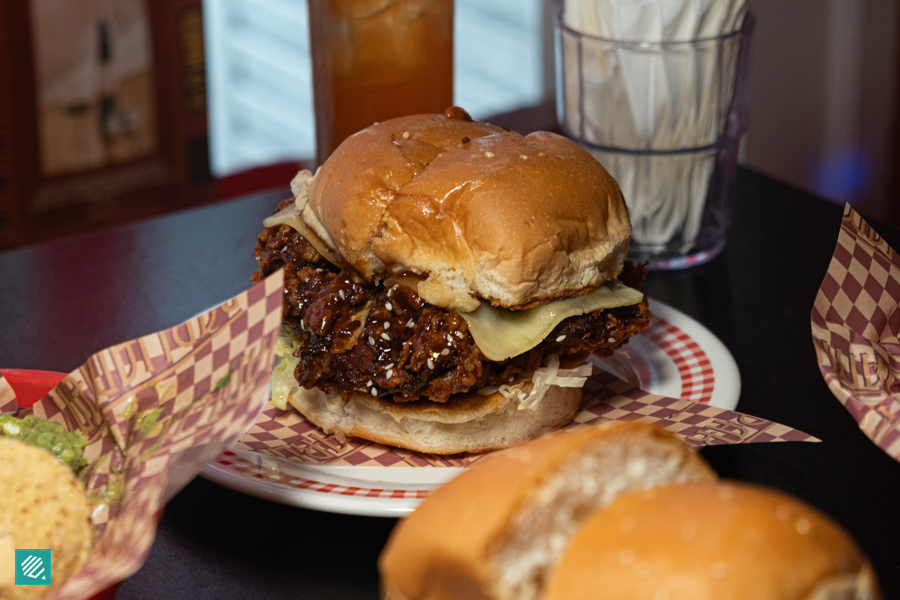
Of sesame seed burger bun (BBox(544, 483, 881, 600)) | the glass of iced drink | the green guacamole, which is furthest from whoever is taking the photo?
the glass of iced drink

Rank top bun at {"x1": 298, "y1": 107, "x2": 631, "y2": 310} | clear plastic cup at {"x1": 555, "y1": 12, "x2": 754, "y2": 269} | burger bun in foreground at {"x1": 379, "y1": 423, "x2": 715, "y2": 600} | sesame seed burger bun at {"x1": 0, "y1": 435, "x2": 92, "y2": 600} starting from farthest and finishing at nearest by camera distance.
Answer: clear plastic cup at {"x1": 555, "y1": 12, "x2": 754, "y2": 269} < top bun at {"x1": 298, "y1": 107, "x2": 631, "y2": 310} < sesame seed burger bun at {"x1": 0, "y1": 435, "x2": 92, "y2": 600} < burger bun in foreground at {"x1": 379, "y1": 423, "x2": 715, "y2": 600}

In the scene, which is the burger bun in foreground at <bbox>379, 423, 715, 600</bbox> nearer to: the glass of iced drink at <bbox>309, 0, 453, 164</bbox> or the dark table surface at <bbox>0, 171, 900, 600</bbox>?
the dark table surface at <bbox>0, 171, 900, 600</bbox>

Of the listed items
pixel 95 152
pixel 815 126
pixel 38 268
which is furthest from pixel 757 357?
pixel 815 126

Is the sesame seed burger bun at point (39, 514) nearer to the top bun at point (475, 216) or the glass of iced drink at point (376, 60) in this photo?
the top bun at point (475, 216)

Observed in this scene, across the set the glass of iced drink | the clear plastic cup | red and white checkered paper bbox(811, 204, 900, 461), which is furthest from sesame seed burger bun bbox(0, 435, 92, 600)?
the clear plastic cup

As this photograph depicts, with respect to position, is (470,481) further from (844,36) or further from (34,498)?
(844,36)

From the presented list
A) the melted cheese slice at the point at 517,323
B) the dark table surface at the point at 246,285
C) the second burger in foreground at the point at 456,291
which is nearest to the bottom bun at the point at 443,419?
the second burger in foreground at the point at 456,291

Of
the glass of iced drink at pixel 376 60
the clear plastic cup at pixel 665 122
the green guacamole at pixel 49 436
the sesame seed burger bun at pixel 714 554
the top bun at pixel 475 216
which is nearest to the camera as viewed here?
the sesame seed burger bun at pixel 714 554
